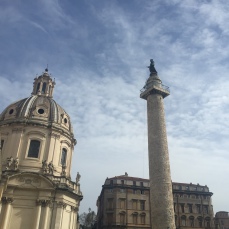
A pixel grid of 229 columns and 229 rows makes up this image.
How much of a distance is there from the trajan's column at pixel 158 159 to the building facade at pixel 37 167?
11253mm

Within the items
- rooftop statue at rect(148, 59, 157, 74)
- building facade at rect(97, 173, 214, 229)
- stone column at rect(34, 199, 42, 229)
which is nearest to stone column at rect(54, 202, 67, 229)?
stone column at rect(34, 199, 42, 229)

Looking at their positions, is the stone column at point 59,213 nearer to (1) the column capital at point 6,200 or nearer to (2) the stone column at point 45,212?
(2) the stone column at point 45,212

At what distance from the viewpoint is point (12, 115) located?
38219mm

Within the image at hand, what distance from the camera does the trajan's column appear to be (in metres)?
26.8

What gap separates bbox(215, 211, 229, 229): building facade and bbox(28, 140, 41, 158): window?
148 feet

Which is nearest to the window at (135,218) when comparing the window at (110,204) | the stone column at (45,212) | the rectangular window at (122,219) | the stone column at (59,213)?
the rectangular window at (122,219)

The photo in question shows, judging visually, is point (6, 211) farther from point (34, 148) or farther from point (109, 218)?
point (109, 218)

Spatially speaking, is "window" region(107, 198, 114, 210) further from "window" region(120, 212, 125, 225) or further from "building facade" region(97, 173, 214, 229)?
"window" region(120, 212, 125, 225)

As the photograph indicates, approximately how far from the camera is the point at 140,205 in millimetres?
51844

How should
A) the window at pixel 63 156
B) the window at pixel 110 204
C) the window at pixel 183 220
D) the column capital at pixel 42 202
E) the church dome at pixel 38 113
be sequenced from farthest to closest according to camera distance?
the window at pixel 183 220
the window at pixel 110 204
the window at pixel 63 156
the church dome at pixel 38 113
the column capital at pixel 42 202

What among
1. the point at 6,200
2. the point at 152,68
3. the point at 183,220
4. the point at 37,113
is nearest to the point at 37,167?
the point at 6,200

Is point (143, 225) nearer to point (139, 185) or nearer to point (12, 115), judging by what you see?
point (139, 185)

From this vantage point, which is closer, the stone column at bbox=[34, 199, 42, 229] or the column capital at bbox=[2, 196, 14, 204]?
the stone column at bbox=[34, 199, 42, 229]

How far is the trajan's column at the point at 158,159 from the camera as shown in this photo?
2681 centimetres
